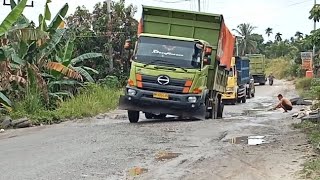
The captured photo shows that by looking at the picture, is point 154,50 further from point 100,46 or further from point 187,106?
point 100,46

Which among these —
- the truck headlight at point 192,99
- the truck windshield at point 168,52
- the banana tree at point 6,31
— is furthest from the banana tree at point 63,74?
the truck headlight at point 192,99

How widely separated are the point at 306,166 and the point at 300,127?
Result: 6631 mm

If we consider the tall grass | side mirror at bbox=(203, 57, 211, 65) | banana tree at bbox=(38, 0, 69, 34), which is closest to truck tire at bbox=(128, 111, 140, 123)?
side mirror at bbox=(203, 57, 211, 65)

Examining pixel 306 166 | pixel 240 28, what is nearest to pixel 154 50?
pixel 306 166

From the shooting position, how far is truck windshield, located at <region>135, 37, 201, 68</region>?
55.0 feet

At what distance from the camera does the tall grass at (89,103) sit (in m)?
20.5

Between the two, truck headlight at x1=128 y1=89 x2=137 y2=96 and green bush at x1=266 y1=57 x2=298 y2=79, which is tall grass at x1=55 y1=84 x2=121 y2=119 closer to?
truck headlight at x1=128 y1=89 x2=137 y2=96

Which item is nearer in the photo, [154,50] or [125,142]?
[125,142]

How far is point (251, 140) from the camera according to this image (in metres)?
13.0

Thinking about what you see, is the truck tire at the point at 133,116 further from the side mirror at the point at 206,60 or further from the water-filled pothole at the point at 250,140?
the water-filled pothole at the point at 250,140

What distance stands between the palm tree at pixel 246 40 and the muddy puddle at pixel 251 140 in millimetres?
84794

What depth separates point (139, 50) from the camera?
16922 mm

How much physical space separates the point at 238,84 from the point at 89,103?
13.2 metres

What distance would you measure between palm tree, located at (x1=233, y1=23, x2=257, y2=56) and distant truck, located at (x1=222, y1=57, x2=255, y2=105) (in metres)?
60.9
